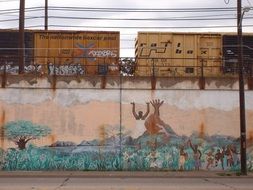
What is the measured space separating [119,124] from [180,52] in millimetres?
6297

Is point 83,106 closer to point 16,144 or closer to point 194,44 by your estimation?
point 16,144

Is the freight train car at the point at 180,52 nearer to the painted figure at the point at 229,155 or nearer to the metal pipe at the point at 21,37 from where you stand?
the painted figure at the point at 229,155

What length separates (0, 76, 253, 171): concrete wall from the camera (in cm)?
2752

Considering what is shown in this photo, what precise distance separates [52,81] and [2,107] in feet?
9.23

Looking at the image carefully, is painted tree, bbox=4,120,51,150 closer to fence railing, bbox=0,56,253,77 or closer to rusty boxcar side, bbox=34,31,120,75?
fence railing, bbox=0,56,253,77

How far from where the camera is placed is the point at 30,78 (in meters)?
27.6

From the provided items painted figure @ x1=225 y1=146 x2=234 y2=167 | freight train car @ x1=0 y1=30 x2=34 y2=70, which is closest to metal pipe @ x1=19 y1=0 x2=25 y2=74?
freight train car @ x1=0 y1=30 x2=34 y2=70

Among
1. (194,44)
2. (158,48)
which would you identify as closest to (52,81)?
(158,48)

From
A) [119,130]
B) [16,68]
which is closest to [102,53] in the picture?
[16,68]

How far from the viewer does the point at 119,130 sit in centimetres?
2772

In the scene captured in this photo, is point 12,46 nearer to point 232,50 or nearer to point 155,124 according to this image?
point 155,124

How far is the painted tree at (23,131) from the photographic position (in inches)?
1080

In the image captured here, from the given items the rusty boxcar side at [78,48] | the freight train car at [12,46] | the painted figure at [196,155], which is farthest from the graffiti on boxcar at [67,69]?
the painted figure at [196,155]

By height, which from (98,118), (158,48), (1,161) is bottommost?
(1,161)
